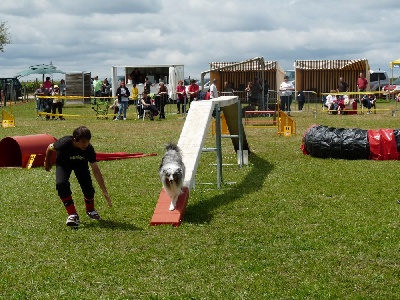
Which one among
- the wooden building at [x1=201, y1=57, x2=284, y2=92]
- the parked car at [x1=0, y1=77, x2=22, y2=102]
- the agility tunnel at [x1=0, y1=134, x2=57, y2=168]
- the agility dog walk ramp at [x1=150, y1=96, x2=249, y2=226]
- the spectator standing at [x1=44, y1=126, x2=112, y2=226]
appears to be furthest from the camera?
the parked car at [x1=0, y1=77, x2=22, y2=102]

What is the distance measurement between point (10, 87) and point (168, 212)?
136 ft

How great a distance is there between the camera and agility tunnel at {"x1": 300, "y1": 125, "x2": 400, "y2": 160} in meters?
14.8

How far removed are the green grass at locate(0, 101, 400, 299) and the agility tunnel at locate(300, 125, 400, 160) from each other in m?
0.76

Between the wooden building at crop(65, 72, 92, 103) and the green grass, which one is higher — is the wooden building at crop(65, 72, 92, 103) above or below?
above

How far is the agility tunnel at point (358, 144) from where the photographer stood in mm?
14812

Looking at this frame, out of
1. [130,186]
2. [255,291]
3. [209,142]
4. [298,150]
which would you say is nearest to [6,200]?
[130,186]

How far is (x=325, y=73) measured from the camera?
46031 mm

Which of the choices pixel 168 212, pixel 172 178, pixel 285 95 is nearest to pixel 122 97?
pixel 285 95

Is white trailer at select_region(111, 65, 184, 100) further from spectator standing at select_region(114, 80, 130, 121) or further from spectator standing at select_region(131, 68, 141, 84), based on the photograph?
spectator standing at select_region(114, 80, 130, 121)

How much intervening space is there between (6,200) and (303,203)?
14.2ft

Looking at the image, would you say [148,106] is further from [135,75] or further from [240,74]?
[240,74]

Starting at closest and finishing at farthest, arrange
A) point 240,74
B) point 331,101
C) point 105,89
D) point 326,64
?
point 331,101, point 240,74, point 105,89, point 326,64

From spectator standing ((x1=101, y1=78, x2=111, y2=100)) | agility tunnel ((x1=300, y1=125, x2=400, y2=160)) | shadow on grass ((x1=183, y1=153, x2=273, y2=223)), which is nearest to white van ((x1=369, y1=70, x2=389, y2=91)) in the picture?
spectator standing ((x1=101, y1=78, x2=111, y2=100))

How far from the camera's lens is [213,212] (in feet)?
31.4
